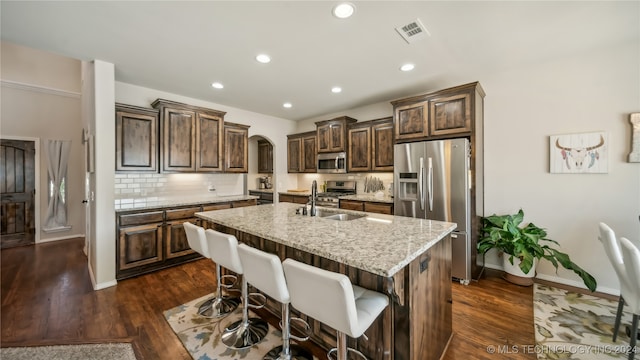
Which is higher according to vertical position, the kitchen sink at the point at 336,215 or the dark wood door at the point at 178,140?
the dark wood door at the point at 178,140

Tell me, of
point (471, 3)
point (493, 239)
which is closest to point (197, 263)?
point (493, 239)

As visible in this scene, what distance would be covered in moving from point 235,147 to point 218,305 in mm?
2950

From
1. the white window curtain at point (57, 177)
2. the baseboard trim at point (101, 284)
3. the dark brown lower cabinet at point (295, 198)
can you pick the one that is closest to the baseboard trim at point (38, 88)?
the white window curtain at point (57, 177)

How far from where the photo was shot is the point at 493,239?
291 centimetres

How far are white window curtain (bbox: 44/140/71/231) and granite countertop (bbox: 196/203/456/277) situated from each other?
4.94 metres

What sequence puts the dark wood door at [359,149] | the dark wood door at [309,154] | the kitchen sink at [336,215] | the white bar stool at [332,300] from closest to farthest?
the white bar stool at [332,300]
the kitchen sink at [336,215]
the dark wood door at [359,149]
the dark wood door at [309,154]

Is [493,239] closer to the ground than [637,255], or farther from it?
closer to the ground

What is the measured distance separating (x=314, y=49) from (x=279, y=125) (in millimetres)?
3352

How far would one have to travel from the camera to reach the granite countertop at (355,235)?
4.08ft

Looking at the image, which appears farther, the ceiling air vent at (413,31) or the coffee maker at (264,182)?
the coffee maker at (264,182)

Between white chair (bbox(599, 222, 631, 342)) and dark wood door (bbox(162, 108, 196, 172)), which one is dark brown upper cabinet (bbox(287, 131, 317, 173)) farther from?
white chair (bbox(599, 222, 631, 342))

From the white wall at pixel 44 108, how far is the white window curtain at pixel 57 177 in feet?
0.25

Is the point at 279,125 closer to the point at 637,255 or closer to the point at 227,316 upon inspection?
the point at 227,316

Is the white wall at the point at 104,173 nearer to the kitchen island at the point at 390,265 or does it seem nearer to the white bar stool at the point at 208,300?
the white bar stool at the point at 208,300
